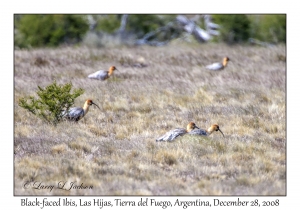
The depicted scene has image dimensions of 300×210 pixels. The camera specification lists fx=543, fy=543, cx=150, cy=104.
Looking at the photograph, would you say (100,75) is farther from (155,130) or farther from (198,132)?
(198,132)

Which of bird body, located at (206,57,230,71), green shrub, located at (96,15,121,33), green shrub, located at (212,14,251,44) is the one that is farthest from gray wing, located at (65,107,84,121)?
green shrub, located at (96,15,121,33)

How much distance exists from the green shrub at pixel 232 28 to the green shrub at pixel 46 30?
335 inches

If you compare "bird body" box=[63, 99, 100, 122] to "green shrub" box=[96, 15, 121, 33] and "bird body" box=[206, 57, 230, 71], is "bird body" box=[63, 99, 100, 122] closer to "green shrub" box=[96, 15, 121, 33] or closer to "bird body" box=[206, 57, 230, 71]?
"bird body" box=[206, 57, 230, 71]

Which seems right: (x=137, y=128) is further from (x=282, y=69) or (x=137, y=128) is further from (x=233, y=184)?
(x=282, y=69)

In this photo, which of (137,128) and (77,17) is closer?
(137,128)

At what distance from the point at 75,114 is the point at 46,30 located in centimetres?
2076

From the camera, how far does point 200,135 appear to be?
1106 cm

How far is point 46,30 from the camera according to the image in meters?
32.5

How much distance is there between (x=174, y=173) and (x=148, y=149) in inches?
51.7

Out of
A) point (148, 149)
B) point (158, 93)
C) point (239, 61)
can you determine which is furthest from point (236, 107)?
point (239, 61)

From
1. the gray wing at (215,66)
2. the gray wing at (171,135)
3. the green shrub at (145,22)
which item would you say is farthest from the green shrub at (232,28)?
the gray wing at (171,135)

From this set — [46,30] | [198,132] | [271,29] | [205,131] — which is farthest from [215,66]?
[46,30]

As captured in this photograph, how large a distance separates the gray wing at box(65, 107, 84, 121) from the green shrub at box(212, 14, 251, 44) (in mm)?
20788

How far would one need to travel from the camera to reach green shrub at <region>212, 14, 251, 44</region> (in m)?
32.4
